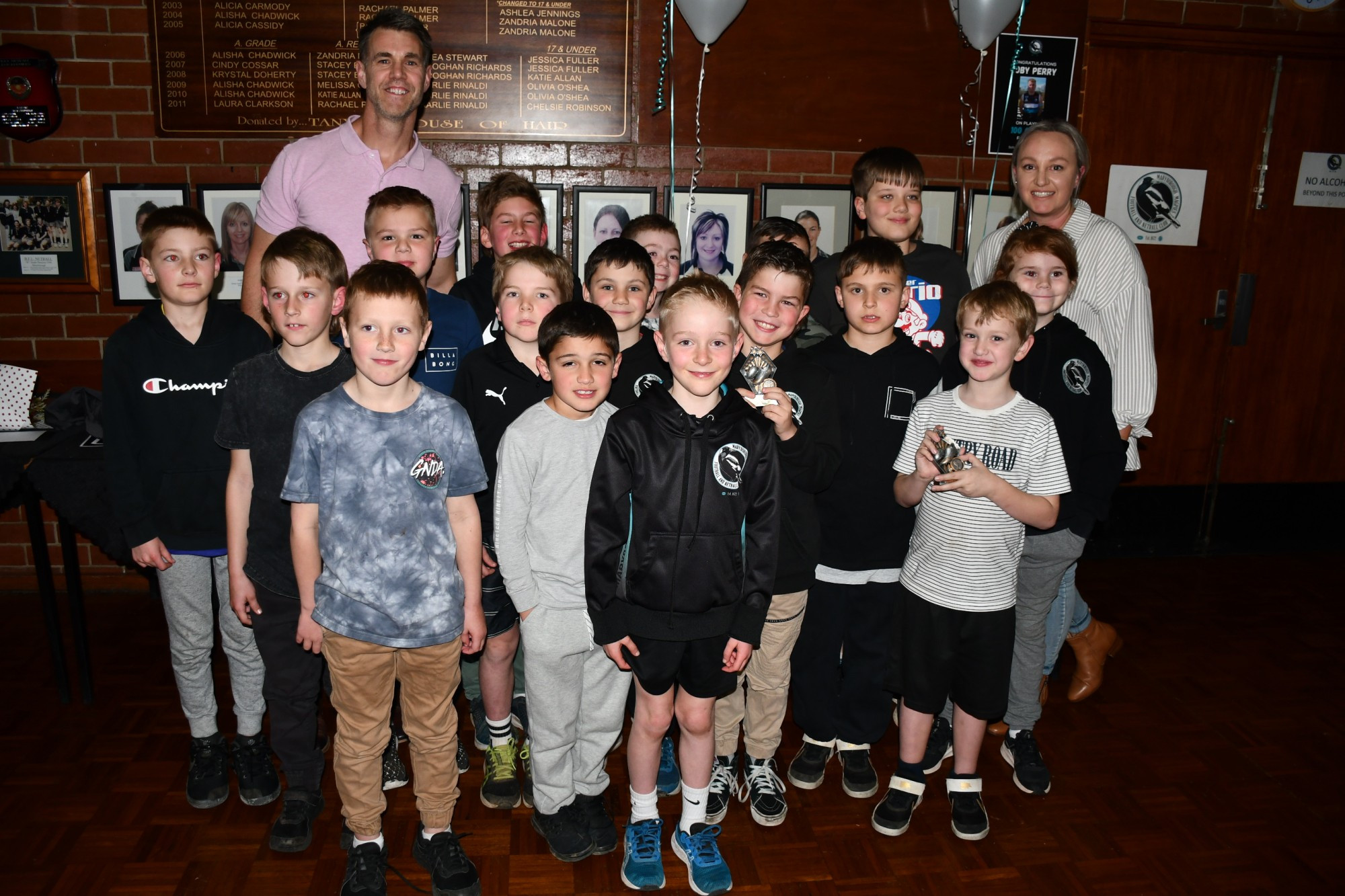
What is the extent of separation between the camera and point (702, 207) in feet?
14.0

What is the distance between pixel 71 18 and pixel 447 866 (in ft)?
12.9

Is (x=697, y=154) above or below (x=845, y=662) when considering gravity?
above

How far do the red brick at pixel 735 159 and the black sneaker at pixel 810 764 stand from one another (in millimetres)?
2712

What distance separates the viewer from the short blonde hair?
2.18 meters

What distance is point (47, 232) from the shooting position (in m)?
3.98

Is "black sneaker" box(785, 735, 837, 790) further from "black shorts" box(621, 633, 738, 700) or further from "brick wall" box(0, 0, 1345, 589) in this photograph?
"brick wall" box(0, 0, 1345, 589)

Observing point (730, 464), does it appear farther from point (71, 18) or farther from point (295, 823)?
point (71, 18)

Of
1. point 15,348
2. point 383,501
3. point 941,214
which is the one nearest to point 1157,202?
point 941,214

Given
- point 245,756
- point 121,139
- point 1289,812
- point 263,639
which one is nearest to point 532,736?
point 263,639

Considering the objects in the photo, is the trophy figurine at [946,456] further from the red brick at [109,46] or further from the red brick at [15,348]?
the red brick at [15,348]

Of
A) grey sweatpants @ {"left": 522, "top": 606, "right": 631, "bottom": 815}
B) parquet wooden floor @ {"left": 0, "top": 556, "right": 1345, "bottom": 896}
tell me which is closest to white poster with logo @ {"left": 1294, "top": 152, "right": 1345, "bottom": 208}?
parquet wooden floor @ {"left": 0, "top": 556, "right": 1345, "bottom": 896}

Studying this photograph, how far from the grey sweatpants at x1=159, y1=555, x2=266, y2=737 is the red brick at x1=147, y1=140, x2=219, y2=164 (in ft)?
7.28

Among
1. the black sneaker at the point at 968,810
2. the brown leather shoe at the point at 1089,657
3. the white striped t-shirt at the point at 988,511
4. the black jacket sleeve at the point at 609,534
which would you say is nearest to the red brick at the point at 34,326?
the black jacket sleeve at the point at 609,534

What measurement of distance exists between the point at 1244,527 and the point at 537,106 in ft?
15.2
